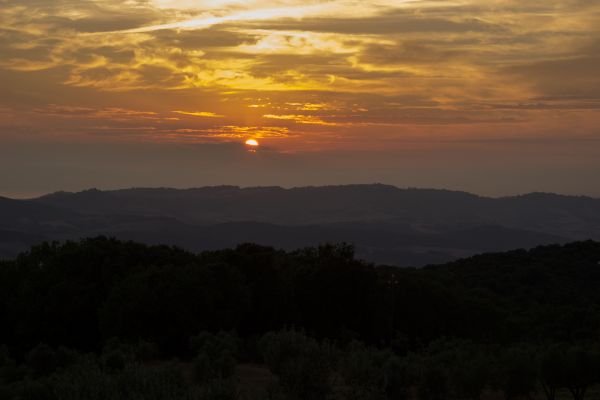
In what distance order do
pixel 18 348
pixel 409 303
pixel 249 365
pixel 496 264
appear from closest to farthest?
1. pixel 249 365
2. pixel 18 348
3. pixel 409 303
4. pixel 496 264

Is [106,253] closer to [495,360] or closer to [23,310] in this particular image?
[23,310]

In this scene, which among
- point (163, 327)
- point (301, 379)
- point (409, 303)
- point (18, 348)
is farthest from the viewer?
point (409, 303)

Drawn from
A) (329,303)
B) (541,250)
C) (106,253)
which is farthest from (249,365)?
(541,250)

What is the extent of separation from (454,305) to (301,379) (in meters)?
37.1

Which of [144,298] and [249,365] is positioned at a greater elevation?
[144,298]

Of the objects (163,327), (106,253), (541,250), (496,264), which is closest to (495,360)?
(163,327)

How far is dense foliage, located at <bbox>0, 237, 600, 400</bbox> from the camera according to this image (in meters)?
25.4

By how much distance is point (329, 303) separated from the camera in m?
50.2

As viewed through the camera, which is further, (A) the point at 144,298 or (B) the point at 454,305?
(B) the point at 454,305

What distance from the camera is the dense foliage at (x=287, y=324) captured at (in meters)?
25.4

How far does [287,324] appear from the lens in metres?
48.2

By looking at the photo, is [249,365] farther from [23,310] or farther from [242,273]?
[23,310]

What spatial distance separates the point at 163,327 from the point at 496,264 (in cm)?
5260

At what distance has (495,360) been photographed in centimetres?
3162
